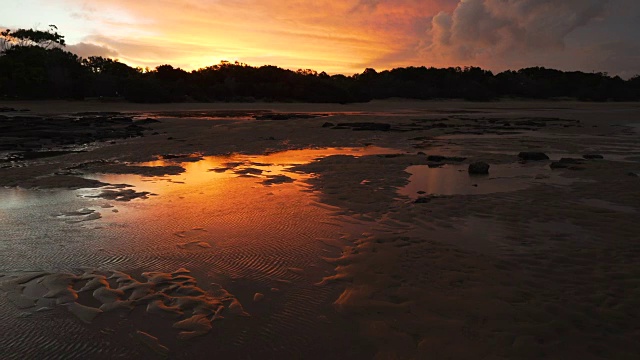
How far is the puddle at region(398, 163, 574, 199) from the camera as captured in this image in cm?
834

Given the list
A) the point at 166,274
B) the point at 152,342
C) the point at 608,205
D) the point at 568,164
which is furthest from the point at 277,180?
the point at 568,164

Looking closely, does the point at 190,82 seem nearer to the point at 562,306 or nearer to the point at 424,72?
the point at 424,72

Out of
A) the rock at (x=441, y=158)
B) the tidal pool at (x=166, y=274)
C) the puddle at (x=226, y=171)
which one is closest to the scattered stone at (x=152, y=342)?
the tidal pool at (x=166, y=274)

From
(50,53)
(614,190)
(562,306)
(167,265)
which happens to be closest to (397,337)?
(562,306)

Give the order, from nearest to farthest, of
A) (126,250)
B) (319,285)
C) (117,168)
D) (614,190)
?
(319,285) → (126,250) → (614,190) → (117,168)

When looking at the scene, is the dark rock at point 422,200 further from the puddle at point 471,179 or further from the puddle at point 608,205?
the puddle at point 608,205

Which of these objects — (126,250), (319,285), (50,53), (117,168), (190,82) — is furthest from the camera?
(190,82)

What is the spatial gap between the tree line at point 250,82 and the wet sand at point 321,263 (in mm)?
40768

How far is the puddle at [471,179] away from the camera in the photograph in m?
8.34

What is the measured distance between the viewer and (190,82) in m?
58.8

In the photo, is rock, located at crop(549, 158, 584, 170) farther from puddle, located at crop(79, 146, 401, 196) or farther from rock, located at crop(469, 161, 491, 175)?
puddle, located at crop(79, 146, 401, 196)

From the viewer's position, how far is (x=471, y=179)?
944 cm

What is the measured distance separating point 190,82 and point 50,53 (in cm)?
1624

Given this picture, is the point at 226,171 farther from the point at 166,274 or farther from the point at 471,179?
the point at 166,274
